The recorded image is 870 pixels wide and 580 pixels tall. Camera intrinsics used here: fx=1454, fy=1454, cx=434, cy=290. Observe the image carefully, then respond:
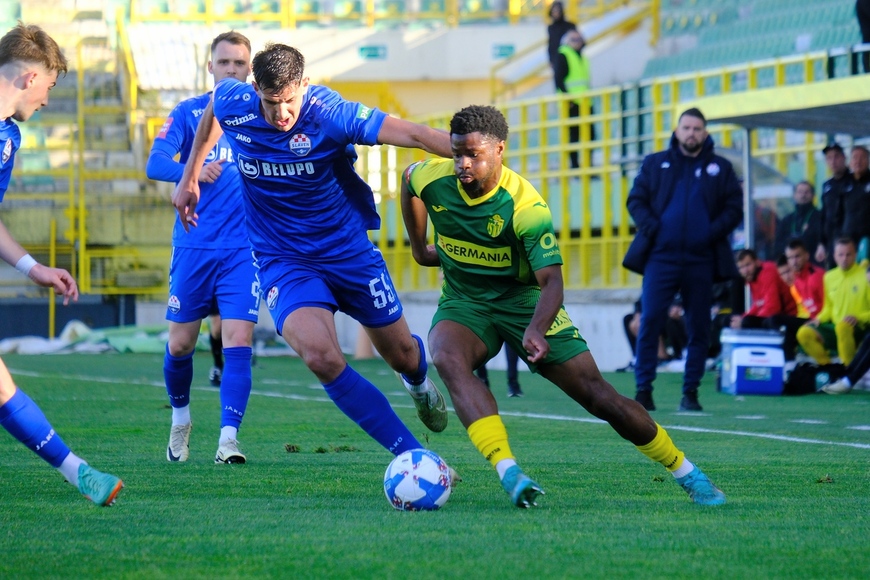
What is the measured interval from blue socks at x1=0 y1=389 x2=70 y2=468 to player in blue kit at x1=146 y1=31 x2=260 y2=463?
196cm

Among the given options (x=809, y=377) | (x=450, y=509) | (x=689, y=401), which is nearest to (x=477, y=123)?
(x=450, y=509)

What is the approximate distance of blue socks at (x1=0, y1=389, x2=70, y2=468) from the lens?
5.12 meters

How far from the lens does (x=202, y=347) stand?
72.3ft

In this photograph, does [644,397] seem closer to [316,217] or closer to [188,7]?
[316,217]

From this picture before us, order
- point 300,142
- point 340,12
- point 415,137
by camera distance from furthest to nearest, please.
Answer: point 340,12
point 300,142
point 415,137

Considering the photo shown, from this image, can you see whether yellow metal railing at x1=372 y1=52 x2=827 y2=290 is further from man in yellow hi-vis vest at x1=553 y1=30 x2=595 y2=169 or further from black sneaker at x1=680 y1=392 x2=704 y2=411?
black sneaker at x1=680 y1=392 x2=704 y2=411

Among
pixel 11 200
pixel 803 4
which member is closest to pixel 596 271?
pixel 803 4

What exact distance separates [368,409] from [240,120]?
1340mm

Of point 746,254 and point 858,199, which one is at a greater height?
point 858,199

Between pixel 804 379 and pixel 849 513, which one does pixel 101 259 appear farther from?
pixel 849 513

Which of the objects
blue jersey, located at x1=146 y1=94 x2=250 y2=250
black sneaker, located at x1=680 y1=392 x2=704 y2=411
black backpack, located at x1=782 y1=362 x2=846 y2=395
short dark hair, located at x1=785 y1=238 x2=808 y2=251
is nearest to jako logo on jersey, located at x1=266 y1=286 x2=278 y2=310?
blue jersey, located at x1=146 y1=94 x2=250 y2=250

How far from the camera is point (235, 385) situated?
7207 millimetres

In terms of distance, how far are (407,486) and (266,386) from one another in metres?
8.71

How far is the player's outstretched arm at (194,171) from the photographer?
668 centimetres
